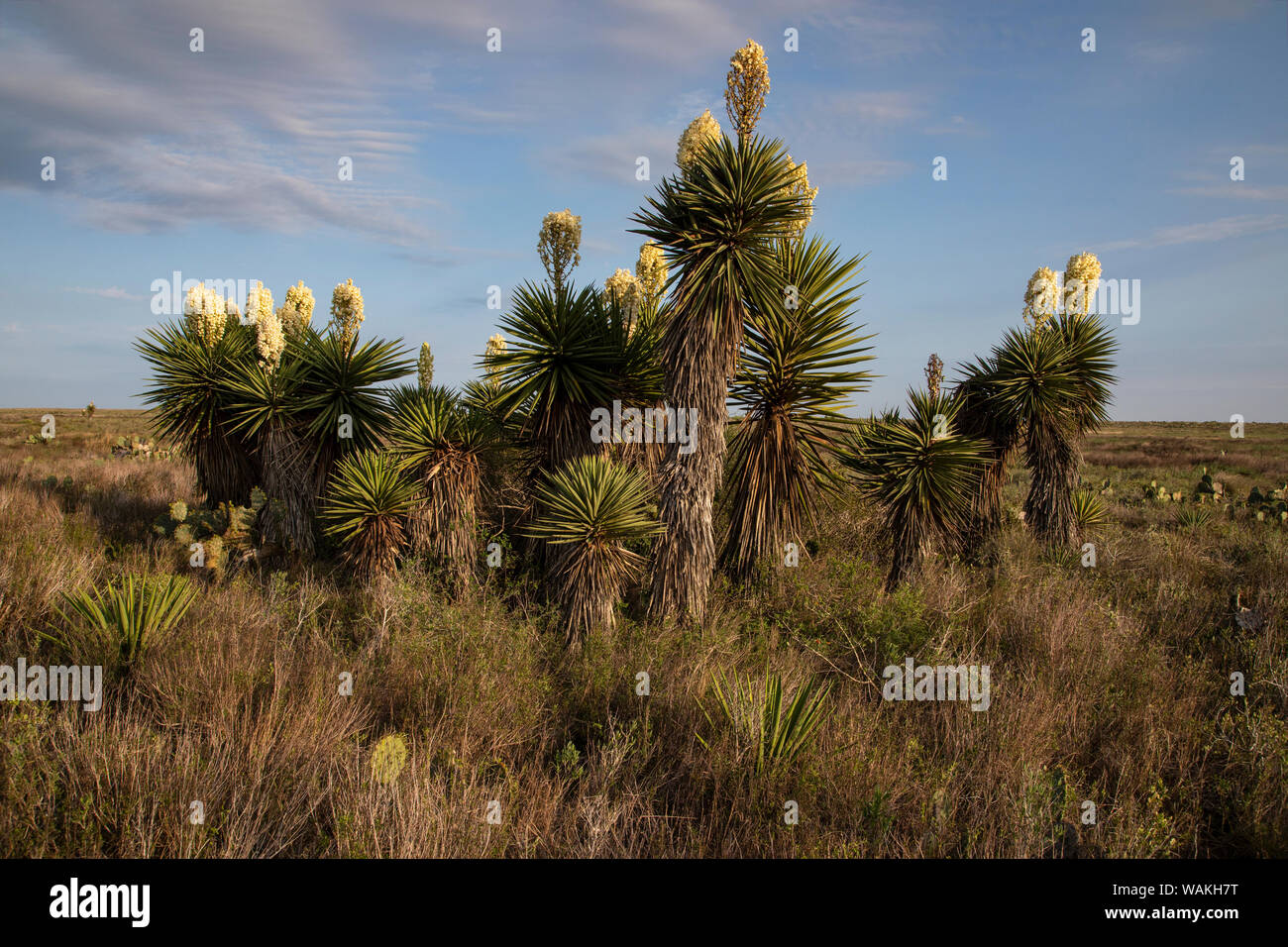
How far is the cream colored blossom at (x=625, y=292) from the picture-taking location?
827cm

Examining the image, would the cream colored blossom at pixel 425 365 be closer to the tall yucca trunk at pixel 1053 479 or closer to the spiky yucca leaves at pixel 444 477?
the spiky yucca leaves at pixel 444 477

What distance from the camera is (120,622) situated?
4957mm

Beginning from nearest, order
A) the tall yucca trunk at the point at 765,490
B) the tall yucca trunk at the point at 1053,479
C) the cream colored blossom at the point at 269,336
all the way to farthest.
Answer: the tall yucca trunk at the point at 765,490 → the cream colored blossom at the point at 269,336 → the tall yucca trunk at the point at 1053,479

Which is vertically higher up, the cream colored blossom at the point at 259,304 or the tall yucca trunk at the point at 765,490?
the cream colored blossom at the point at 259,304

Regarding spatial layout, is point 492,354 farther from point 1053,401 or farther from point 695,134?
point 1053,401

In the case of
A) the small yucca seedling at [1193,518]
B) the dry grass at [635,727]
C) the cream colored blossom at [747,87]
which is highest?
the cream colored blossom at [747,87]

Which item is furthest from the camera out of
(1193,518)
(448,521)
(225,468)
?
(1193,518)

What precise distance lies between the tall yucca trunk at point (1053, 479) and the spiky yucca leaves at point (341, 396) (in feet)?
27.1

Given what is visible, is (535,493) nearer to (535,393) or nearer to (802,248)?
Result: (535,393)

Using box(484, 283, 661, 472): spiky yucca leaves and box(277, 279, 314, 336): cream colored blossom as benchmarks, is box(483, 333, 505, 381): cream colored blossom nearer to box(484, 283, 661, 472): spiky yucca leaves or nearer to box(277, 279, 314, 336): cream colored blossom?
box(484, 283, 661, 472): spiky yucca leaves

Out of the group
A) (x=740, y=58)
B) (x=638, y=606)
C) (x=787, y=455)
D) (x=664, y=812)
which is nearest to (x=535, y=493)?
(x=638, y=606)

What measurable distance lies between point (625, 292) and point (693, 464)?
2.76 meters

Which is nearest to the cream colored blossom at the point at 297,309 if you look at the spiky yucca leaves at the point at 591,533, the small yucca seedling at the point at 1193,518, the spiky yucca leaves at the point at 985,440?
the spiky yucca leaves at the point at 591,533

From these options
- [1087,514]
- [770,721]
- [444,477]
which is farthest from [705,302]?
[1087,514]
